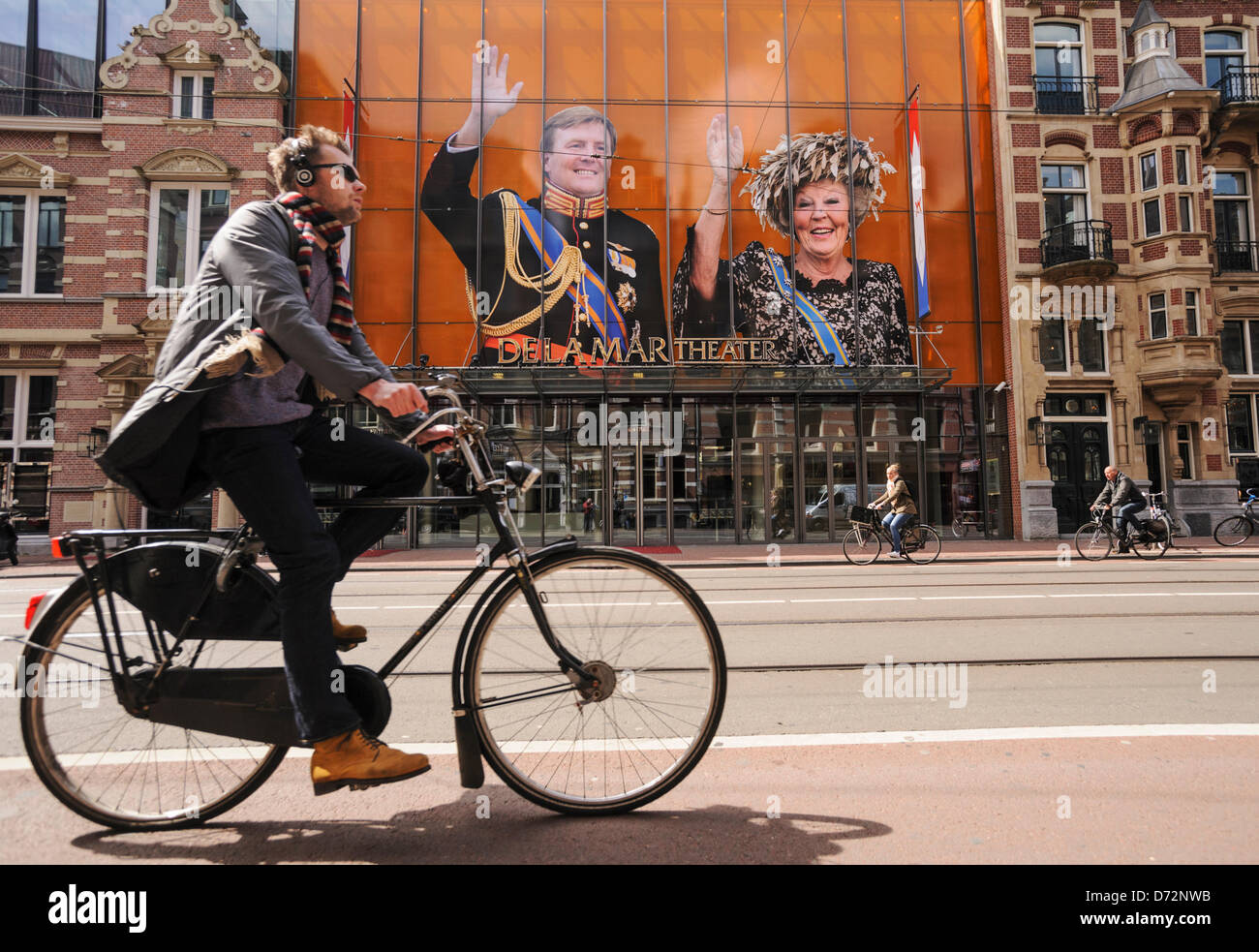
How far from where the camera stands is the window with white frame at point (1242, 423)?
20.4m

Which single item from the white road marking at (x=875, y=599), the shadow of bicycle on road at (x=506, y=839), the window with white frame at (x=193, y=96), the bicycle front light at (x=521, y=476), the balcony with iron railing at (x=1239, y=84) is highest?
the balcony with iron railing at (x=1239, y=84)

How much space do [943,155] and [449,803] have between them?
2182 centimetres

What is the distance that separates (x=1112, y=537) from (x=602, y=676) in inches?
580

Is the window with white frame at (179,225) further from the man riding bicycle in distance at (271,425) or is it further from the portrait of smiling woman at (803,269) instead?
the man riding bicycle in distance at (271,425)

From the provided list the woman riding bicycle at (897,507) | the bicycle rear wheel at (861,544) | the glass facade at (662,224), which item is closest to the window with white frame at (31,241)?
the glass facade at (662,224)

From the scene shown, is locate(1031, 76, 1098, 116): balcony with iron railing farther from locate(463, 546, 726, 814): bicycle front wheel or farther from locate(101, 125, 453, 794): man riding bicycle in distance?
locate(101, 125, 453, 794): man riding bicycle in distance

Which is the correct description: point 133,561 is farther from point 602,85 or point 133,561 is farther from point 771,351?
point 602,85

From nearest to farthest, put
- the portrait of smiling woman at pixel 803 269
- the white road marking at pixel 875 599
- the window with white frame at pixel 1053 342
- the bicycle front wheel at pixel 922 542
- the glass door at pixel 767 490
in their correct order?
the white road marking at pixel 875 599 → the bicycle front wheel at pixel 922 542 → the glass door at pixel 767 490 → the portrait of smiling woman at pixel 803 269 → the window with white frame at pixel 1053 342


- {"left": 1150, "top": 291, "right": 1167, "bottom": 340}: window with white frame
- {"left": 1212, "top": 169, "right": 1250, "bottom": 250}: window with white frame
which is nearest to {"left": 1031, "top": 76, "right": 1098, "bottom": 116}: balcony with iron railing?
{"left": 1212, "top": 169, "right": 1250, "bottom": 250}: window with white frame

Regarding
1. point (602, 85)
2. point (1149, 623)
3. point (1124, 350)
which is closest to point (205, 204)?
point (602, 85)

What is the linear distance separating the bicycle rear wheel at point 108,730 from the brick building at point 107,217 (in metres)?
17.2

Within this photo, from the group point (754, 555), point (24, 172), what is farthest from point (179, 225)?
point (754, 555)
